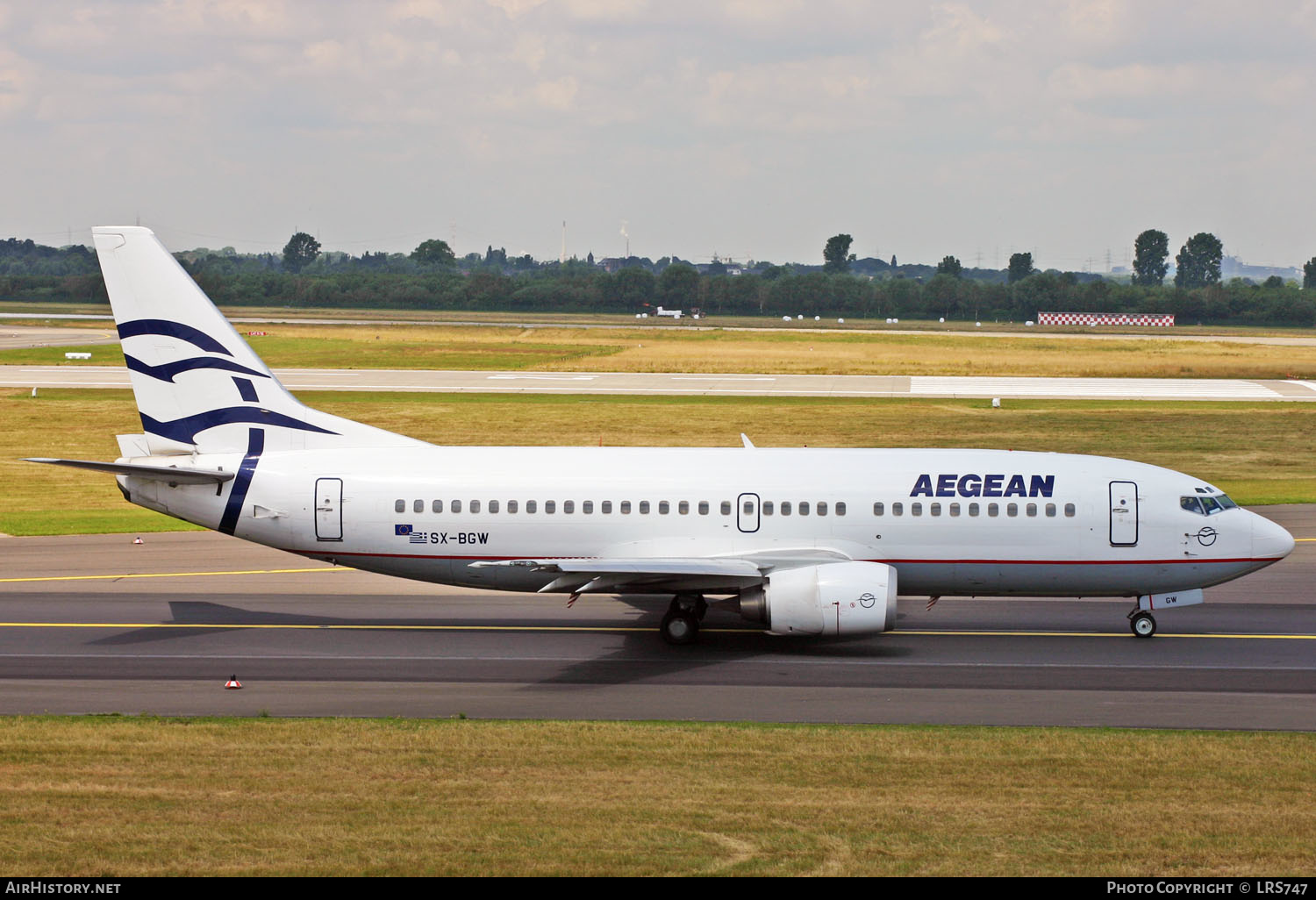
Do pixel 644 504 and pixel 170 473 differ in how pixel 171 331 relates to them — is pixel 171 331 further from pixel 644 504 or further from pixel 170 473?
pixel 644 504

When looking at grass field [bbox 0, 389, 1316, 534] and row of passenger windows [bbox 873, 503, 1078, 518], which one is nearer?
row of passenger windows [bbox 873, 503, 1078, 518]

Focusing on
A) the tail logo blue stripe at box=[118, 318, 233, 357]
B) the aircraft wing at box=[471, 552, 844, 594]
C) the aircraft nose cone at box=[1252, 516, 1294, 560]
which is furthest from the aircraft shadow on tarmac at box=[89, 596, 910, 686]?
the aircraft nose cone at box=[1252, 516, 1294, 560]

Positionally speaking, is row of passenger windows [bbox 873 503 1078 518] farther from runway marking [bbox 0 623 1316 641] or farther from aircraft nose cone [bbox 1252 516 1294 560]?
aircraft nose cone [bbox 1252 516 1294 560]

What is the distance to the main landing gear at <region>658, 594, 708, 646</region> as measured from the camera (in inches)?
1055

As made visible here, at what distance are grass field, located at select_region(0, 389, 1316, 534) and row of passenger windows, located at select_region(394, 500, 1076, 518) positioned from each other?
824 inches

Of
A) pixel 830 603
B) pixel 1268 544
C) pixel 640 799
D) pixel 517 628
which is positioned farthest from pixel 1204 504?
pixel 640 799

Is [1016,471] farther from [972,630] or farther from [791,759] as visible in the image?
[791,759]

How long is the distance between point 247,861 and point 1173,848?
10501 millimetres

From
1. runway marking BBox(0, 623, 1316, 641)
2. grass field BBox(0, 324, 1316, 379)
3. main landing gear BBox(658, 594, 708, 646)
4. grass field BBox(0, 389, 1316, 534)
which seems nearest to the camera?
main landing gear BBox(658, 594, 708, 646)

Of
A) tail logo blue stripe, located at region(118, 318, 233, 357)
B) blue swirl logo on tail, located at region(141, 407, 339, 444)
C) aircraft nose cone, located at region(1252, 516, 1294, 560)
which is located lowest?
aircraft nose cone, located at region(1252, 516, 1294, 560)

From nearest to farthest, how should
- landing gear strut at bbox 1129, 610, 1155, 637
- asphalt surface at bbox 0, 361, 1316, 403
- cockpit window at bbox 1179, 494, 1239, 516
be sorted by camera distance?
cockpit window at bbox 1179, 494, 1239, 516 → landing gear strut at bbox 1129, 610, 1155, 637 → asphalt surface at bbox 0, 361, 1316, 403

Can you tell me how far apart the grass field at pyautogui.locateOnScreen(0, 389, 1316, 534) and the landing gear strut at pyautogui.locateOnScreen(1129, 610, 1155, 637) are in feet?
64.3

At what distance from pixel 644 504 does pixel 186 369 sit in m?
10.3

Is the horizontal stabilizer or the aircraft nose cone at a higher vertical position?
the horizontal stabilizer
